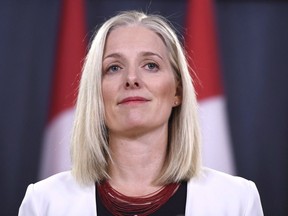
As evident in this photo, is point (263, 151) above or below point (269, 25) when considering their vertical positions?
below

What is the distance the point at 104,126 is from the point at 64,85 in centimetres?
56

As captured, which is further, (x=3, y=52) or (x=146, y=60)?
(x=3, y=52)

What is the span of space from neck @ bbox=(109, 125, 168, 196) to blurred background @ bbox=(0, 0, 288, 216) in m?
0.55

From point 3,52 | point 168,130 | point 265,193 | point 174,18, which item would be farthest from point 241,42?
point 3,52

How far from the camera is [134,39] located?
1.31 metres

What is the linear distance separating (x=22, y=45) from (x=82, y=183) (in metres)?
0.72

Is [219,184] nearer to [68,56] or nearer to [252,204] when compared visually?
[252,204]

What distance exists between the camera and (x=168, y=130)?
1378mm

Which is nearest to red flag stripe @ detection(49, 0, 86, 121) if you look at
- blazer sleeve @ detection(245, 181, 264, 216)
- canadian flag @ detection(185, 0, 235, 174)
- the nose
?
canadian flag @ detection(185, 0, 235, 174)

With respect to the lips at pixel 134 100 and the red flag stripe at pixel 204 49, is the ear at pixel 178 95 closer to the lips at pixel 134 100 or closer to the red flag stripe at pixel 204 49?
the lips at pixel 134 100

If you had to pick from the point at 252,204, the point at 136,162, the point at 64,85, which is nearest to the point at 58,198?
the point at 136,162

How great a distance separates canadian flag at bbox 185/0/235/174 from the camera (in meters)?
1.85

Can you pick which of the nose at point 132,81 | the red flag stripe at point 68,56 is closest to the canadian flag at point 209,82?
the red flag stripe at point 68,56

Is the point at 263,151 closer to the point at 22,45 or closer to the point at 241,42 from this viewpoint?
the point at 241,42
